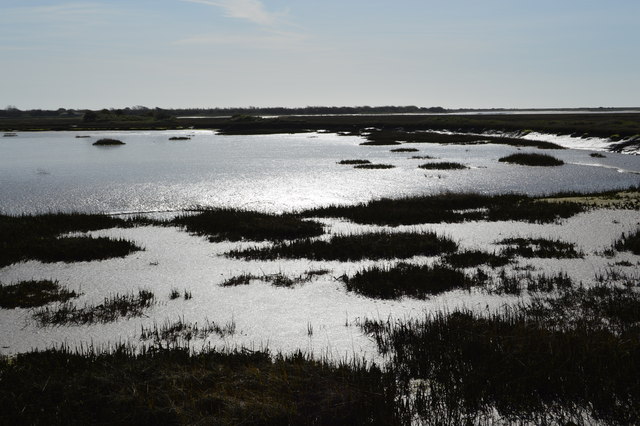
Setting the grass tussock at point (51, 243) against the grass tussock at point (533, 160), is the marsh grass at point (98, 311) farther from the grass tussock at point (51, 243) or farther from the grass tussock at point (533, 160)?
the grass tussock at point (533, 160)

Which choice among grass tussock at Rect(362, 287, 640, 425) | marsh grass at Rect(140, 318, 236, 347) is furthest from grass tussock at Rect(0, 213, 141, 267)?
grass tussock at Rect(362, 287, 640, 425)

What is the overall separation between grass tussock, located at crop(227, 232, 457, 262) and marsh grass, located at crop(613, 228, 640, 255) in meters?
4.93

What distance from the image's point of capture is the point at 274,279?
11.9 metres

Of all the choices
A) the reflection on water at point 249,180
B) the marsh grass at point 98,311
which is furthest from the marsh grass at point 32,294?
the reflection on water at point 249,180

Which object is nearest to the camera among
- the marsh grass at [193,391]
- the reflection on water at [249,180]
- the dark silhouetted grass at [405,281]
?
the marsh grass at [193,391]

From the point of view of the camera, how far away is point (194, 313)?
9.72 meters

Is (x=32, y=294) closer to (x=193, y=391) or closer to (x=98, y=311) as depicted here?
(x=98, y=311)

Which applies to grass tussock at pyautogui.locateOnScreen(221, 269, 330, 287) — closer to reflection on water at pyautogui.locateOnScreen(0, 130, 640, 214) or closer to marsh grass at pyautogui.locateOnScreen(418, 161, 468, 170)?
reflection on water at pyautogui.locateOnScreen(0, 130, 640, 214)

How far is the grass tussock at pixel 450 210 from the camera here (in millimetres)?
19250

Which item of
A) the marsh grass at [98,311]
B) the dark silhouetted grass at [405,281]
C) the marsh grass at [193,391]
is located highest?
the marsh grass at [193,391]

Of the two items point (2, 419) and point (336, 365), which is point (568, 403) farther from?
point (2, 419)

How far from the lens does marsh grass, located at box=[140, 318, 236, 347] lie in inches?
329

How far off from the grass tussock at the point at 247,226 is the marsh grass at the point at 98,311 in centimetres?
626

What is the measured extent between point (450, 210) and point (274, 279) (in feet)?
40.9
